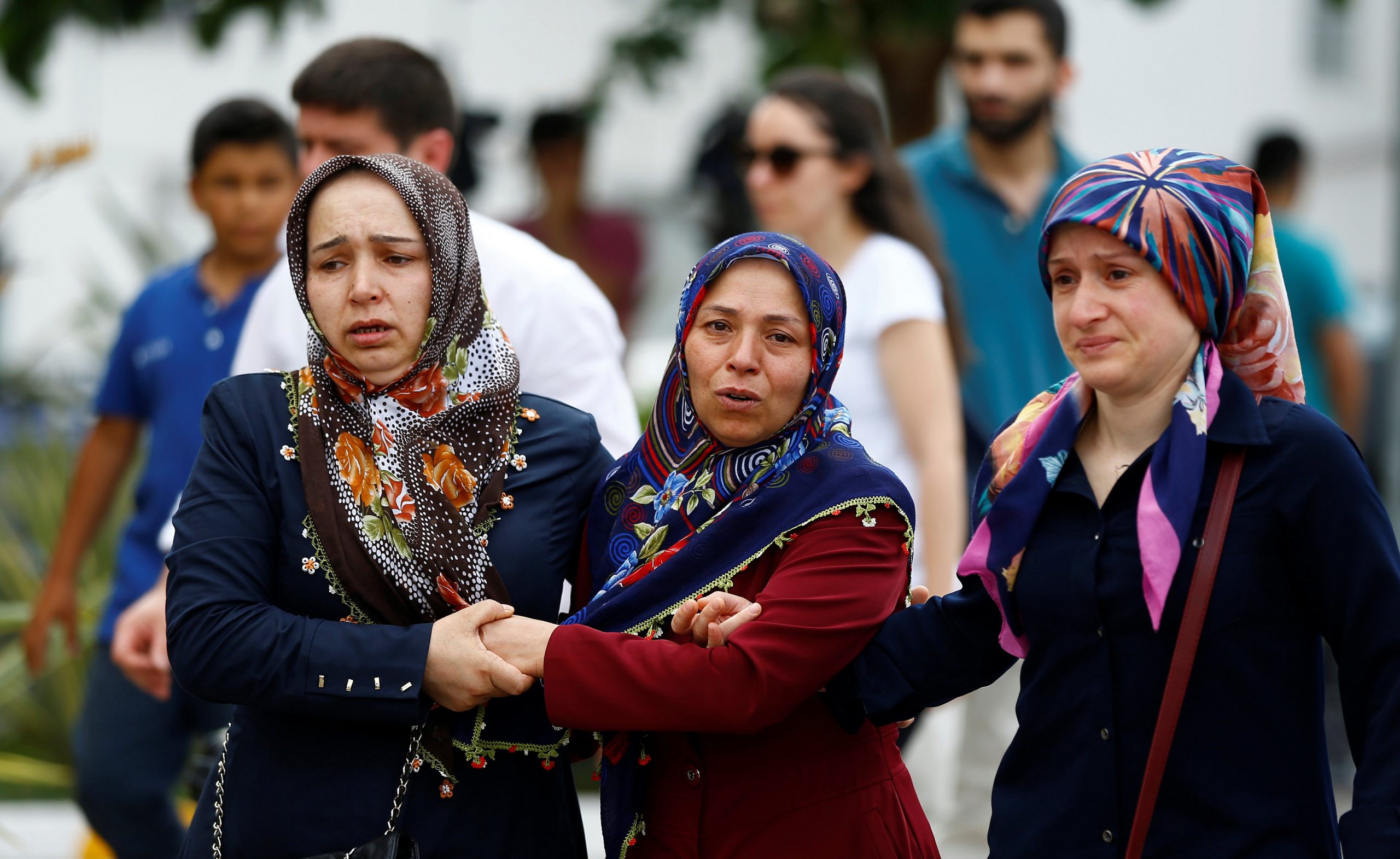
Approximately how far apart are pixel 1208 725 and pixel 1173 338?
1.93ft

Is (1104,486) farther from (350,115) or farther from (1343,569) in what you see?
(350,115)

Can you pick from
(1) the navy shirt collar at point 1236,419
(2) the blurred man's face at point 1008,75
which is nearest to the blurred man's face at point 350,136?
(1) the navy shirt collar at point 1236,419

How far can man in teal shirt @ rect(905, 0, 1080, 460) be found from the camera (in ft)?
17.3

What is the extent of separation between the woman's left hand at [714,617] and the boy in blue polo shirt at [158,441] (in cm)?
228

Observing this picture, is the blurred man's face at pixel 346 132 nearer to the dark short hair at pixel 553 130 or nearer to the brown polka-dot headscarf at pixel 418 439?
the brown polka-dot headscarf at pixel 418 439

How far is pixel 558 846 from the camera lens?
2.86 metres

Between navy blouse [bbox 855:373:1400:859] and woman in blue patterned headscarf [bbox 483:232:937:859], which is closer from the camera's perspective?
navy blouse [bbox 855:373:1400:859]

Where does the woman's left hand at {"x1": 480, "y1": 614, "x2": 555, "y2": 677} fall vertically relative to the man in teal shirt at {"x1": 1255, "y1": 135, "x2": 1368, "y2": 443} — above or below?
below

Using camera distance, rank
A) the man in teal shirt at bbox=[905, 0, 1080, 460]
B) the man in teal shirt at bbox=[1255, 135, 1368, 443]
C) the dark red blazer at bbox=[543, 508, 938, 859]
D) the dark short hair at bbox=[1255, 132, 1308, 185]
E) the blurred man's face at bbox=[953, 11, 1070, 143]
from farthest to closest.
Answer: the dark short hair at bbox=[1255, 132, 1308, 185]
the man in teal shirt at bbox=[1255, 135, 1368, 443]
the blurred man's face at bbox=[953, 11, 1070, 143]
the man in teal shirt at bbox=[905, 0, 1080, 460]
the dark red blazer at bbox=[543, 508, 938, 859]

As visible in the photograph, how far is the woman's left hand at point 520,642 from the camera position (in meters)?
2.70

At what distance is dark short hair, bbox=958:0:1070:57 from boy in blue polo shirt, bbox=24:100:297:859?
2.33m

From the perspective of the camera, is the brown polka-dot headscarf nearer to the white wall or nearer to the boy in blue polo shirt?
the boy in blue polo shirt

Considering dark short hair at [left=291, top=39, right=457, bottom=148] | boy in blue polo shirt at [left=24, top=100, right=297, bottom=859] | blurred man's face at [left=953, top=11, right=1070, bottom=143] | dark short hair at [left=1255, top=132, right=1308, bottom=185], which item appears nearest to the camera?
dark short hair at [left=291, top=39, right=457, bottom=148]

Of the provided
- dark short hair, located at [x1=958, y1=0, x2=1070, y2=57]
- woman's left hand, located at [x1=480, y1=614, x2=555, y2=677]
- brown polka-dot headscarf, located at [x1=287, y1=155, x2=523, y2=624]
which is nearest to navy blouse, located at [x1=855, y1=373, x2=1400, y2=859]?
woman's left hand, located at [x1=480, y1=614, x2=555, y2=677]
